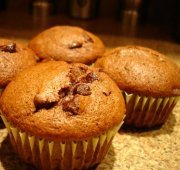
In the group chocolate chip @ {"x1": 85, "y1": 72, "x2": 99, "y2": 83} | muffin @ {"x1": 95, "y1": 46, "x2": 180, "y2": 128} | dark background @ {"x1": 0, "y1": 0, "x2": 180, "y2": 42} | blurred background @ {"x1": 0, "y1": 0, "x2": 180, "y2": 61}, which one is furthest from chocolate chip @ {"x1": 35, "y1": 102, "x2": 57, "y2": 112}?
dark background @ {"x1": 0, "y1": 0, "x2": 180, "y2": 42}

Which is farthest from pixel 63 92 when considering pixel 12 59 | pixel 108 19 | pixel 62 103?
pixel 108 19

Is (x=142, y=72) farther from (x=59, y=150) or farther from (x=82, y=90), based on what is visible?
(x=59, y=150)

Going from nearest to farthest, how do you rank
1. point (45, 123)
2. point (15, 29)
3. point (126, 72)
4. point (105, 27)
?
point (45, 123)
point (126, 72)
point (15, 29)
point (105, 27)

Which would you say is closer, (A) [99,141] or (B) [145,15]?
(A) [99,141]

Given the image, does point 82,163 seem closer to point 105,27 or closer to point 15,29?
point 15,29

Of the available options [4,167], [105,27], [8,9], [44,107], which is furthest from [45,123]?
[8,9]

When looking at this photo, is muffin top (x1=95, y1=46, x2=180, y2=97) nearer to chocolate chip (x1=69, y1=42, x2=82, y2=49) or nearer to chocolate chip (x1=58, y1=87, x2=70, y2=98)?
chocolate chip (x1=69, y1=42, x2=82, y2=49)
